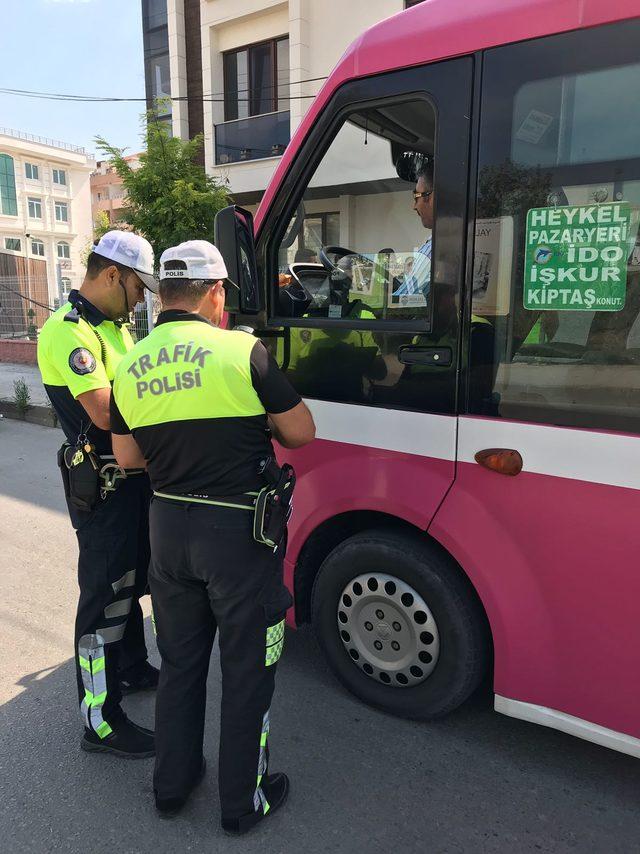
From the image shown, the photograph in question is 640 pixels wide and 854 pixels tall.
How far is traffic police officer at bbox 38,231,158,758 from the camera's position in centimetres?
228

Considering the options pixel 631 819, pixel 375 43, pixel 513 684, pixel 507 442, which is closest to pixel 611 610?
pixel 513 684

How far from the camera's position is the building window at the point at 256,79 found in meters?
13.1

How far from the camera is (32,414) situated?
966 centimetres

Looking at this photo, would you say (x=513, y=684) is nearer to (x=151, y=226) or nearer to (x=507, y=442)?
(x=507, y=442)

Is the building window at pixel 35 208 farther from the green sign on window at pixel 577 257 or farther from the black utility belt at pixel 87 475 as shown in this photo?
the green sign on window at pixel 577 257

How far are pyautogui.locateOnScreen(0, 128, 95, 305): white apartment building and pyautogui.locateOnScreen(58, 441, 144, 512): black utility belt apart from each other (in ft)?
174

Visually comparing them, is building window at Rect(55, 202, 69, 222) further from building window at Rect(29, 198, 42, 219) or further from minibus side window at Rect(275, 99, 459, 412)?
minibus side window at Rect(275, 99, 459, 412)

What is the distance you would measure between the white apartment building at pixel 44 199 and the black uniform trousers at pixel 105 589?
52925 millimetres

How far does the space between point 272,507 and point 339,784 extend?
1.17 metres

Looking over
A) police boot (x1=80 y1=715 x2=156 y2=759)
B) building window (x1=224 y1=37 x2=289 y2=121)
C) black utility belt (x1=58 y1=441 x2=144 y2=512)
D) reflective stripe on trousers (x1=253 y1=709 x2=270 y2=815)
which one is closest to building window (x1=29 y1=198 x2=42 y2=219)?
building window (x1=224 y1=37 x2=289 y2=121)

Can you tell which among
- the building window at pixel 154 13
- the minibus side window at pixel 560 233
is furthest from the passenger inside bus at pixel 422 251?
the building window at pixel 154 13

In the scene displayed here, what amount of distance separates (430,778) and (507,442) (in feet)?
4.25

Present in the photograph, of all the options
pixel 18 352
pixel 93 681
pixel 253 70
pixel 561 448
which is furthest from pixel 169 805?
pixel 253 70

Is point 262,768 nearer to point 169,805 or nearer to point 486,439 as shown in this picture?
point 169,805
